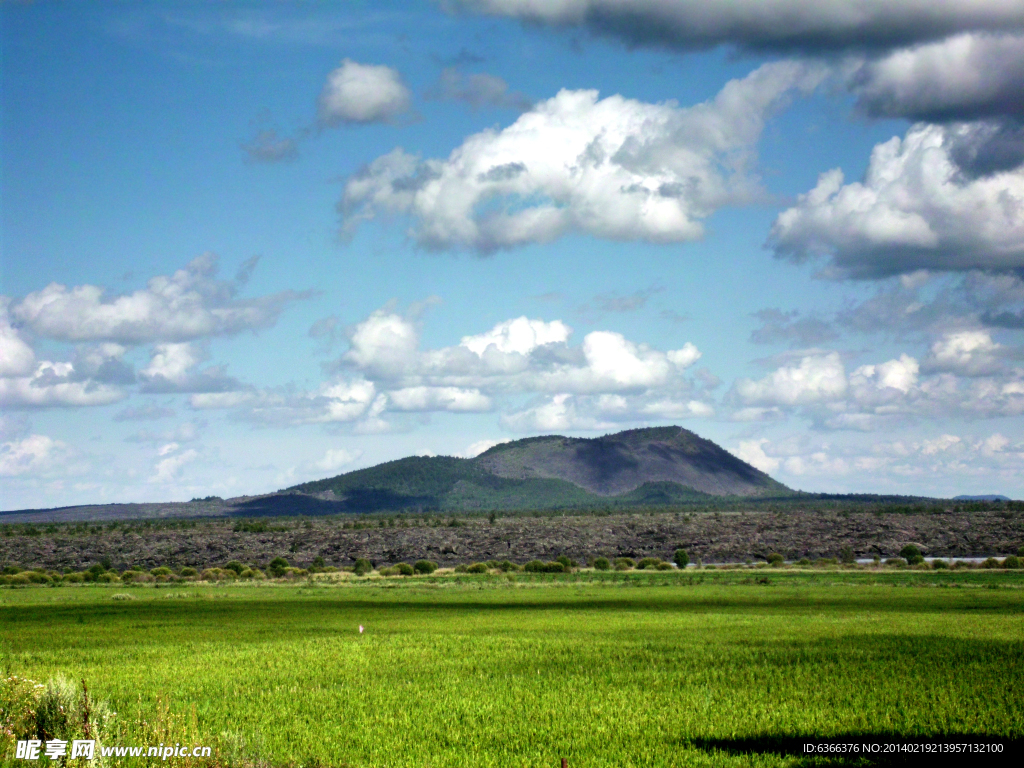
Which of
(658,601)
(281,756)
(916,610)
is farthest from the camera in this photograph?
(658,601)

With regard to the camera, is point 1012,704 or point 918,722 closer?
point 918,722

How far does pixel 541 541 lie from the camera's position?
5344 inches

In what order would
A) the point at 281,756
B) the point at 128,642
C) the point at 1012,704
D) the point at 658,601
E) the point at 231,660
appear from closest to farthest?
the point at 281,756 → the point at 1012,704 → the point at 231,660 → the point at 128,642 → the point at 658,601

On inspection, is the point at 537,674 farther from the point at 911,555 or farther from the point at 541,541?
the point at 541,541

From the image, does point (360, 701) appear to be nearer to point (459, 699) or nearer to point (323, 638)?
point (459, 699)

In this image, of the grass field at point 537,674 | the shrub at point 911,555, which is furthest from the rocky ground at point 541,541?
the grass field at point 537,674

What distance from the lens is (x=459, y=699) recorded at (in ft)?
84.7

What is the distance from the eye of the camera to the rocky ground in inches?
5022

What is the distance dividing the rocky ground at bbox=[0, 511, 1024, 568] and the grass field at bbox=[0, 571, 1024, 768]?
67922 mm

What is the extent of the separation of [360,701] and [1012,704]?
1678cm

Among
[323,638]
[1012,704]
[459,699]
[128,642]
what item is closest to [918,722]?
[1012,704]

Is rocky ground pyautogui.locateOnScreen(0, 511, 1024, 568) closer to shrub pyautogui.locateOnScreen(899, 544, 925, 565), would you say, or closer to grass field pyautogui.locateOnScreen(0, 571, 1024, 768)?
shrub pyautogui.locateOnScreen(899, 544, 925, 565)

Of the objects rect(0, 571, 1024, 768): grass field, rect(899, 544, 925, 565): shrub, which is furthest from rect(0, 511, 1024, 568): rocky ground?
rect(0, 571, 1024, 768): grass field

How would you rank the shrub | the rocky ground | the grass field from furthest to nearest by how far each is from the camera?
the rocky ground → the shrub → the grass field
